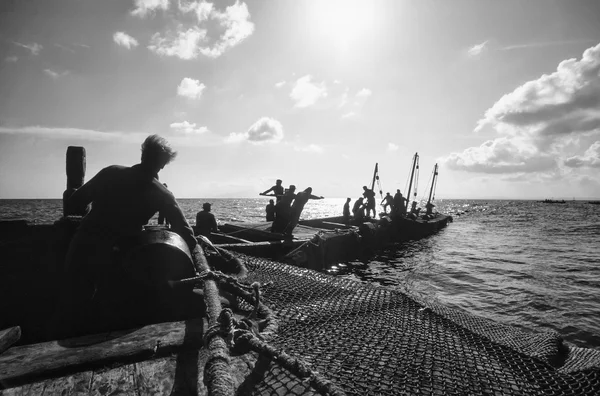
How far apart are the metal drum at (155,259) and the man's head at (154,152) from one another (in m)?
0.87

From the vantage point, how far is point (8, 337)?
2410mm

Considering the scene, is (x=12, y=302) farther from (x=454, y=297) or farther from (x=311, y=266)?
(x=454, y=297)

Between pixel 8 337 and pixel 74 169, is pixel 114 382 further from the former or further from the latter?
pixel 74 169

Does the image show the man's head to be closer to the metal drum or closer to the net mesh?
the metal drum

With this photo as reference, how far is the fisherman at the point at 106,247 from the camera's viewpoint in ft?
9.59

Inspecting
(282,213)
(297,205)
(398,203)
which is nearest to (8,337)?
(297,205)

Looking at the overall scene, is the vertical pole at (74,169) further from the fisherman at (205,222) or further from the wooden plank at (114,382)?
the fisherman at (205,222)

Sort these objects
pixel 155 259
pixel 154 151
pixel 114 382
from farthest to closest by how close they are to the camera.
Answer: pixel 154 151, pixel 155 259, pixel 114 382

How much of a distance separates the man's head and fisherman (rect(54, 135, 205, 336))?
0.01 m

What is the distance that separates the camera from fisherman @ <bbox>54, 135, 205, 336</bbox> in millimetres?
2922

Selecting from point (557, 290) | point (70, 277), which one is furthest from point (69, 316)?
point (557, 290)

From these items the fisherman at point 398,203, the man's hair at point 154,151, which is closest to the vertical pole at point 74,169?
the man's hair at point 154,151

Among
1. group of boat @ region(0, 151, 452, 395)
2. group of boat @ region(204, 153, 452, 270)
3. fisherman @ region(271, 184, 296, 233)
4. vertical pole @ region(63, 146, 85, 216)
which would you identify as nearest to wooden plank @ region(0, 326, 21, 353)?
group of boat @ region(0, 151, 452, 395)

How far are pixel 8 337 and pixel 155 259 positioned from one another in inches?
51.5
